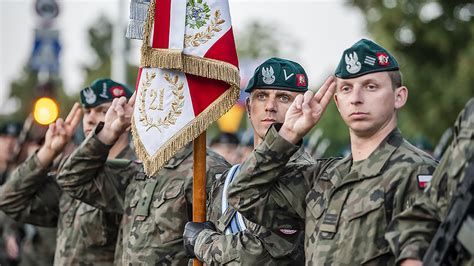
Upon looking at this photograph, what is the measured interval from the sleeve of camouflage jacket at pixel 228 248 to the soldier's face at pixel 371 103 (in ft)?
3.47

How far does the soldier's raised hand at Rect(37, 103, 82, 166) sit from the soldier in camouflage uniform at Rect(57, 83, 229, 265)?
20.2 inches

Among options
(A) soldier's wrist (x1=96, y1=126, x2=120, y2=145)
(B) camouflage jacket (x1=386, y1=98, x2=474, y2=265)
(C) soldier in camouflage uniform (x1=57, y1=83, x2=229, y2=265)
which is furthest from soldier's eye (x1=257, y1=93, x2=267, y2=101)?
(B) camouflage jacket (x1=386, y1=98, x2=474, y2=265)

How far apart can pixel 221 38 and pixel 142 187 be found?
1404 mm

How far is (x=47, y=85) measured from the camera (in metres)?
15.2

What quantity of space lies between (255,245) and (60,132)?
2826 millimetres

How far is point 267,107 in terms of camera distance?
21.0 feet

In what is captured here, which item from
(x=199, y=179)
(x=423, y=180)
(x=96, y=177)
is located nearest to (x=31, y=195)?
(x=96, y=177)

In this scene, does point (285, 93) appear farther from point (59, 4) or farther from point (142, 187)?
point (59, 4)

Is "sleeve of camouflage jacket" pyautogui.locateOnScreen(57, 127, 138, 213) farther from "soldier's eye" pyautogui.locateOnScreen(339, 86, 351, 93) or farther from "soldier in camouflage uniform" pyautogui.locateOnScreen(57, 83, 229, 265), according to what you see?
"soldier's eye" pyautogui.locateOnScreen(339, 86, 351, 93)

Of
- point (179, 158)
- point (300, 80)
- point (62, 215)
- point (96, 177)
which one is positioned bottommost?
point (62, 215)

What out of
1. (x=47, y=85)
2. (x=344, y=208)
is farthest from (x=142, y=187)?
(x=47, y=85)

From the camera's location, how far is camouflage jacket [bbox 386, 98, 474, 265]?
4574 mm

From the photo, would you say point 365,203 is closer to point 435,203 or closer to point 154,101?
point 435,203

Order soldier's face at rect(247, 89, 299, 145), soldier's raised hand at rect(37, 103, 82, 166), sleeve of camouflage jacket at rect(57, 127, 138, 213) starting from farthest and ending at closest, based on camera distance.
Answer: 1. soldier's raised hand at rect(37, 103, 82, 166)
2. sleeve of camouflage jacket at rect(57, 127, 138, 213)
3. soldier's face at rect(247, 89, 299, 145)
